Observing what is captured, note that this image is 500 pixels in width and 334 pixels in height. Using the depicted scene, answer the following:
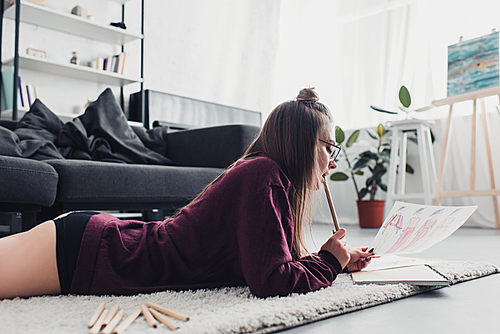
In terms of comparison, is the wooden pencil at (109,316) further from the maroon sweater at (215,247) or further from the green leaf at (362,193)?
the green leaf at (362,193)

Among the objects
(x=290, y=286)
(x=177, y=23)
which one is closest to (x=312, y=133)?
(x=290, y=286)

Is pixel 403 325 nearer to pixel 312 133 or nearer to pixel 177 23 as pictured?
pixel 312 133

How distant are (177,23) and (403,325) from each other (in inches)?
156

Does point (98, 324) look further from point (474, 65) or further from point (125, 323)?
point (474, 65)

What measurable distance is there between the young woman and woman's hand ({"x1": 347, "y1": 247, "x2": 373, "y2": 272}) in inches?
5.1

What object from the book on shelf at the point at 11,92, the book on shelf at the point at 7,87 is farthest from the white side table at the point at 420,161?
the book on shelf at the point at 7,87

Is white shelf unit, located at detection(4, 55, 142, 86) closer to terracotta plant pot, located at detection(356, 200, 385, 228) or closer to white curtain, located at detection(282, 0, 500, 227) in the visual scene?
white curtain, located at detection(282, 0, 500, 227)

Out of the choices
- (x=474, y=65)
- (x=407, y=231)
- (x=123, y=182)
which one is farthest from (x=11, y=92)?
(x=474, y=65)

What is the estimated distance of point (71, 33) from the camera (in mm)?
3379

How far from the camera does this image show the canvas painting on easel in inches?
98.7

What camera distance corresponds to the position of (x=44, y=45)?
325 centimetres

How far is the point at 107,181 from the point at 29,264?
0.81m

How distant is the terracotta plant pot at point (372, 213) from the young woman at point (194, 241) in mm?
2320

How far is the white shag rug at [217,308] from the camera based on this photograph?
0.63 metres
